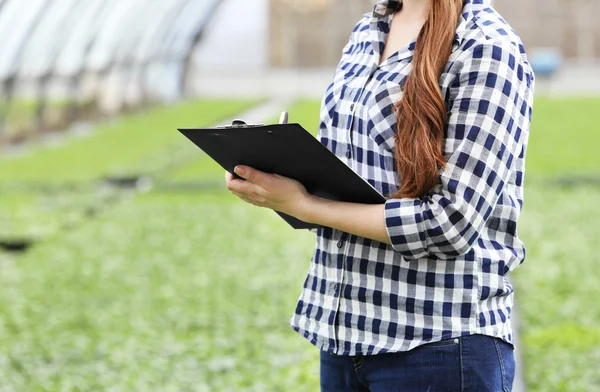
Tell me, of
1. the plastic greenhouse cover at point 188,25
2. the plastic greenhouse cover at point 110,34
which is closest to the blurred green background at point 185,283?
the plastic greenhouse cover at point 110,34

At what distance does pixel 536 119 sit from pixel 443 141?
17762 mm

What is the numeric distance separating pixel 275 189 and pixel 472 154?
16.3 inches

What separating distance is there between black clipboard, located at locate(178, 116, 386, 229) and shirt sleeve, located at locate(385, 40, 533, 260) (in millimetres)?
103

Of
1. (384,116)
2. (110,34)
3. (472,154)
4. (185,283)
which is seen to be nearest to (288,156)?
(384,116)

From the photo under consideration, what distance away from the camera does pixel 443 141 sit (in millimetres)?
1876

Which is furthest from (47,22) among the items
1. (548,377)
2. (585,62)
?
(585,62)

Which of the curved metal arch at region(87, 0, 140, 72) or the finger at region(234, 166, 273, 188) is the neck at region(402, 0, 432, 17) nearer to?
the finger at region(234, 166, 273, 188)

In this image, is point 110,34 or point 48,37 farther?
point 110,34

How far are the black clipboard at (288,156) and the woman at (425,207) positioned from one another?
0.03 m

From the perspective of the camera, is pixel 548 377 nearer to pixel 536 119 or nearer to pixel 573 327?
pixel 573 327

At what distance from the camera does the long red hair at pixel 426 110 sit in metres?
1.86

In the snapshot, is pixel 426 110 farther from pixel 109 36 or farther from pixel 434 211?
pixel 109 36

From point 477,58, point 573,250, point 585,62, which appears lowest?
point 585,62

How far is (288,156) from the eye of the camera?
75.4 inches
